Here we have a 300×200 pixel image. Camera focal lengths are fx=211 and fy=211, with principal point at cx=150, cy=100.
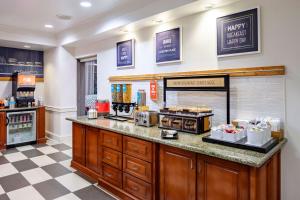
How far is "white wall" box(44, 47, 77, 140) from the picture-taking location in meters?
5.20

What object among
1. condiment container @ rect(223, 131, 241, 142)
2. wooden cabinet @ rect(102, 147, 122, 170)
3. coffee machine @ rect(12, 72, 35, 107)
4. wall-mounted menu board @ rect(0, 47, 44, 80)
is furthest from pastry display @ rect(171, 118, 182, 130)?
wall-mounted menu board @ rect(0, 47, 44, 80)

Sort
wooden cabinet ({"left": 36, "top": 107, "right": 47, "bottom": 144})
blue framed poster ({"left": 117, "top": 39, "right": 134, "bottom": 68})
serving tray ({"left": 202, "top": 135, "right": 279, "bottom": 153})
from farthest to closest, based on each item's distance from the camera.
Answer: wooden cabinet ({"left": 36, "top": 107, "right": 47, "bottom": 144}), blue framed poster ({"left": 117, "top": 39, "right": 134, "bottom": 68}), serving tray ({"left": 202, "top": 135, "right": 279, "bottom": 153})

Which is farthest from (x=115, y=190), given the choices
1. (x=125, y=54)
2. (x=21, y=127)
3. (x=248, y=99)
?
(x=21, y=127)

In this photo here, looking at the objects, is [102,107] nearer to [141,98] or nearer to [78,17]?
[141,98]

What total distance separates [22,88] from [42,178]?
2.72 m

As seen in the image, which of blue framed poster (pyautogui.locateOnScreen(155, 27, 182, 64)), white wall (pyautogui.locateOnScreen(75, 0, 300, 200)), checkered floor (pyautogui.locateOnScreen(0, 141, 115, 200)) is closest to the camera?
white wall (pyautogui.locateOnScreen(75, 0, 300, 200))

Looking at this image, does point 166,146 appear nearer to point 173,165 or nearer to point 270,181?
point 173,165

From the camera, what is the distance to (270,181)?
1.92 meters

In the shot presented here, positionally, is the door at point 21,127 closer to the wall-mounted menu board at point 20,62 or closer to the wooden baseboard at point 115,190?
the wall-mounted menu board at point 20,62

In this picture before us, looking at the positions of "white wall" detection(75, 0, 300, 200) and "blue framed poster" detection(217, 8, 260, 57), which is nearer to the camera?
"white wall" detection(75, 0, 300, 200)

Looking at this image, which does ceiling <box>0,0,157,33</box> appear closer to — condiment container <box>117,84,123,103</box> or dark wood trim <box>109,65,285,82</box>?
dark wood trim <box>109,65,285,82</box>

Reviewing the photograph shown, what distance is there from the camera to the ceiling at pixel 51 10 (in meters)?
3.22

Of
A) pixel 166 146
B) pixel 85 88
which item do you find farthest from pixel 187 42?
pixel 85 88

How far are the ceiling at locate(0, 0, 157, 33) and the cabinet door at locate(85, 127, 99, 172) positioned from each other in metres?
1.96
